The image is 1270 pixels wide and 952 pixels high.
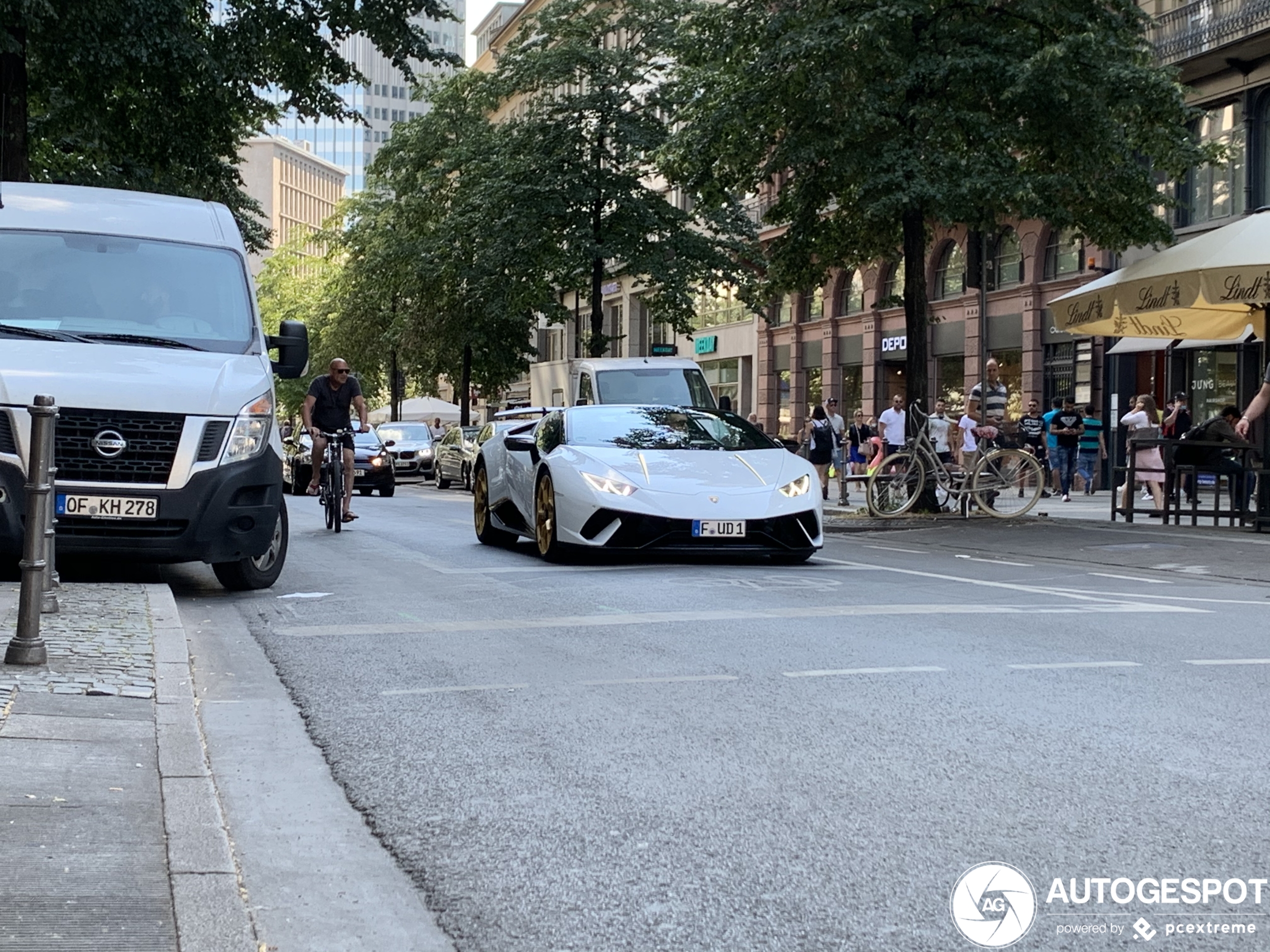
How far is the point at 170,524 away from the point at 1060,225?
574 inches

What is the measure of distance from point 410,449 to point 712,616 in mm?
38509

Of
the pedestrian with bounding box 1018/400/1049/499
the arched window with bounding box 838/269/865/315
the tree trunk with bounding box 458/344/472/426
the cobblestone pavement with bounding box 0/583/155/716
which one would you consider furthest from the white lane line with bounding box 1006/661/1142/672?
the tree trunk with bounding box 458/344/472/426

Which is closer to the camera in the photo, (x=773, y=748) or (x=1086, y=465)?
(x=773, y=748)

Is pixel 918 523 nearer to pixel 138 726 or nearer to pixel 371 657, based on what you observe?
pixel 371 657

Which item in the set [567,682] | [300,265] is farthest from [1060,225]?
[300,265]

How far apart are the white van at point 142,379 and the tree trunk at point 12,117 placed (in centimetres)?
841

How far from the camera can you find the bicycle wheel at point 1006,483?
65.9 feet

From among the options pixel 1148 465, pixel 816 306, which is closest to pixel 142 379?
pixel 1148 465

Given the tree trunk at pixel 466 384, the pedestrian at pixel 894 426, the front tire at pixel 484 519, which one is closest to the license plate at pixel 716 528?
the front tire at pixel 484 519

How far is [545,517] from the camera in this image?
1383 centimetres

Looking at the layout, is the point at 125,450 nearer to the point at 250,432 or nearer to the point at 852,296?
the point at 250,432

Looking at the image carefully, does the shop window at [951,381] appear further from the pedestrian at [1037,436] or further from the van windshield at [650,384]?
the van windshield at [650,384]

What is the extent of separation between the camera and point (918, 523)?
65.4 ft

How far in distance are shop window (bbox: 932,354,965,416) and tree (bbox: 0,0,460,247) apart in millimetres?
18465
